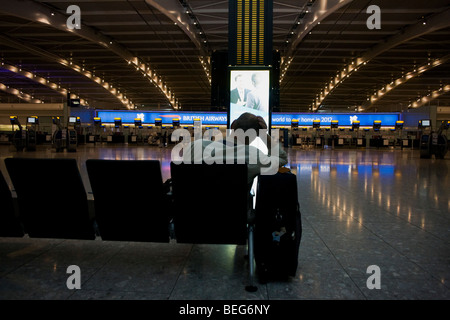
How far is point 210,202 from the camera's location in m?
2.46

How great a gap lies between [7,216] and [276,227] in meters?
2.21

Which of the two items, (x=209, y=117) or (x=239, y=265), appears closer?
(x=239, y=265)

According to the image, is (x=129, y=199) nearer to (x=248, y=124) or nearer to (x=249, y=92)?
(x=248, y=124)

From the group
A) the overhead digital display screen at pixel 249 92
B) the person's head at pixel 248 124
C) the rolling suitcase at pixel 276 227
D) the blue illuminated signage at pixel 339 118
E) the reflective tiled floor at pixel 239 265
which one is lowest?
the reflective tiled floor at pixel 239 265

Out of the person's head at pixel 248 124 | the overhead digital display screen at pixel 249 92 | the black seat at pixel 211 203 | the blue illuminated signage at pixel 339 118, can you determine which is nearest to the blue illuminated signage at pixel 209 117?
the blue illuminated signage at pixel 339 118

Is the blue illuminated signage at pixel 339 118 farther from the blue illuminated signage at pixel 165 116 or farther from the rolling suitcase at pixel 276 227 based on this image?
the rolling suitcase at pixel 276 227

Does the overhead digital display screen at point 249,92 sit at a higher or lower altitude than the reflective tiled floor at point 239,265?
higher

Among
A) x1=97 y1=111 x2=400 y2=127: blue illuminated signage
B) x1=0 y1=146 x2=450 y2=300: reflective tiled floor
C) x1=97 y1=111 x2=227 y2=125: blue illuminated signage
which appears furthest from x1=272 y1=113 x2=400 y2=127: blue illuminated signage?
x1=0 y1=146 x2=450 y2=300: reflective tiled floor

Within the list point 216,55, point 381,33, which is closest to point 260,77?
point 216,55

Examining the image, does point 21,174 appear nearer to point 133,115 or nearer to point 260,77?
point 260,77

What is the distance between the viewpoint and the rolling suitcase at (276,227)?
238cm

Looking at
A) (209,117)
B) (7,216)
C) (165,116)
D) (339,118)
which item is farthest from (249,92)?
(339,118)

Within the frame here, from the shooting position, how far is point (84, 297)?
209 centimetres

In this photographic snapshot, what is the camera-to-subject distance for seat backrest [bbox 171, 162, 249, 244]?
239cm
